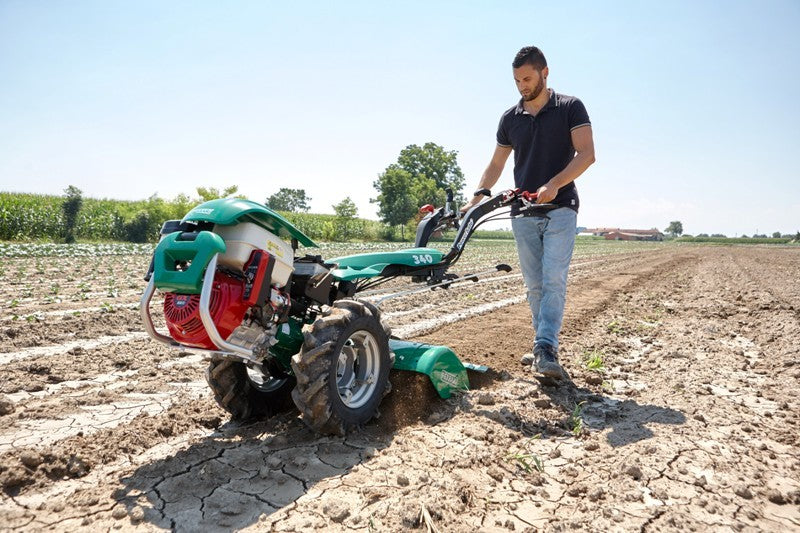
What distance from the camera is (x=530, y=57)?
4.07 m

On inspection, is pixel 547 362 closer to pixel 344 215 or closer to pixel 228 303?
pixel 228 303

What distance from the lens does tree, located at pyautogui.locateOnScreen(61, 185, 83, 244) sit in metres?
29.9

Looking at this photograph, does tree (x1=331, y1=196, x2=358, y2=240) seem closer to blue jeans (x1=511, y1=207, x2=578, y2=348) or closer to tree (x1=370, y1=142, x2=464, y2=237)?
tree (x1=370, y1=142, x2=464, y2=237)

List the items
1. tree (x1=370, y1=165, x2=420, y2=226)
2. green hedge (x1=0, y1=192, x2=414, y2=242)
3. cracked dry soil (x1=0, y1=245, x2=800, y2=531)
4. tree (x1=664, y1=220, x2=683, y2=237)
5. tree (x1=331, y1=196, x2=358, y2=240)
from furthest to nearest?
tree (x1=664, y1=220, x2=683, y2=237) → tree (x1=370, y1=165, x2=420, y2=226) → tree (x1=331, y1=196, x2=358, y2=240) → green hedge (x1=0, y1=192, x2=414, y2=242) → cracked dry soil (x1=0, y1=245, x2=800, y2=531)

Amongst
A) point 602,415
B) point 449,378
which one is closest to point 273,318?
point 449,378

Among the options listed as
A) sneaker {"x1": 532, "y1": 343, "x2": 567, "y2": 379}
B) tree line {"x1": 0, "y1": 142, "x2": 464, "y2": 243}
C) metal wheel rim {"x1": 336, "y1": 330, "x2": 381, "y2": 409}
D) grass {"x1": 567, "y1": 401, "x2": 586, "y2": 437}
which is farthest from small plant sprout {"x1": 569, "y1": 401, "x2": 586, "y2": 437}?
tree line {"x1": 0, "y1": 142, "x2": 464, "y2": 243}

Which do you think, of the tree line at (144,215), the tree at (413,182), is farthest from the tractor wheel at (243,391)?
the tree at (413,182)

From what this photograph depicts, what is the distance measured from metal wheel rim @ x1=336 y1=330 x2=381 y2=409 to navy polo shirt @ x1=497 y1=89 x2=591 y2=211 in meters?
2.08

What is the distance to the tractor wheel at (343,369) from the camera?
2812 millimetres

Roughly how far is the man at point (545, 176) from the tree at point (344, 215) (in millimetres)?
42042

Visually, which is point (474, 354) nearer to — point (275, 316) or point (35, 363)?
point (275, 316)

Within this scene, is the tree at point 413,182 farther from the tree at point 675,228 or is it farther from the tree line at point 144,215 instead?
the tree at point 675,228

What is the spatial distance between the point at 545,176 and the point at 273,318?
8.57ft

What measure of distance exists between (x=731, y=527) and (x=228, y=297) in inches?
98.6
